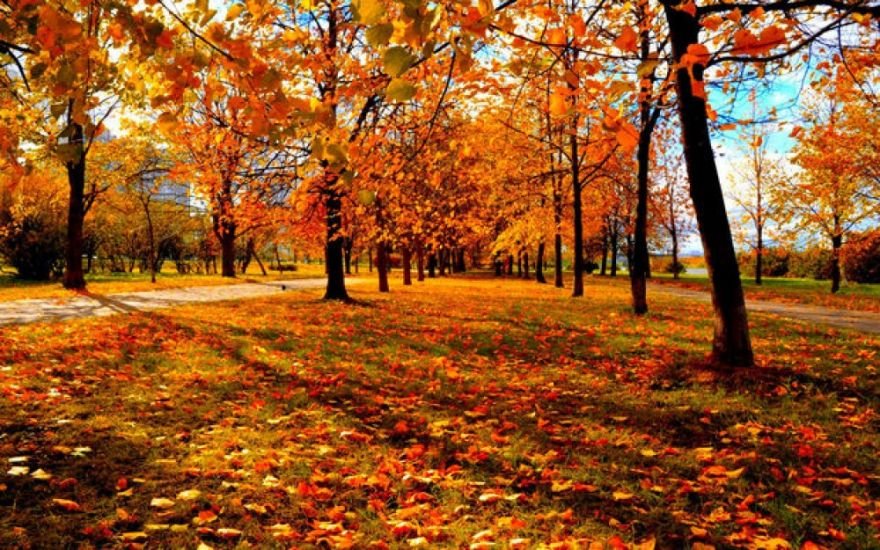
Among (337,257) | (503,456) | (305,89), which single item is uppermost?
(305,89)

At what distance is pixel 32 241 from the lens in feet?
79.8

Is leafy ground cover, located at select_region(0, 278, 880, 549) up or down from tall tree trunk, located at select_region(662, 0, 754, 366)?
down

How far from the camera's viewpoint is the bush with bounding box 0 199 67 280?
24.2 meters

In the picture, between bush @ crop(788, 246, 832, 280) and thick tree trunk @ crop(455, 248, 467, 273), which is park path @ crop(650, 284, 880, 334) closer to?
bush @ crop(788, 246, 832, 280)

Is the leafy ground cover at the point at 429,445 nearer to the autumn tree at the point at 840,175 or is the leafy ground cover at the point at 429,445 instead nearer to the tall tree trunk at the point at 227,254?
the autumn tree at the point at 840,175

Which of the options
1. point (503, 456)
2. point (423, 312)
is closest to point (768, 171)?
point (423, 312)

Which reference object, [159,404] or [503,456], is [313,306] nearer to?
[159,404]

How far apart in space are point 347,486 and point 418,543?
0.94 metres

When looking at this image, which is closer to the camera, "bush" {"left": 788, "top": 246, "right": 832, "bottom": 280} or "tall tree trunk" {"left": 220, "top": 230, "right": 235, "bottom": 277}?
"tall tree trunk" {"left": 220, "top": 230, "right": 235, "bottom": 277}

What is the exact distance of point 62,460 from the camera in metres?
3.82

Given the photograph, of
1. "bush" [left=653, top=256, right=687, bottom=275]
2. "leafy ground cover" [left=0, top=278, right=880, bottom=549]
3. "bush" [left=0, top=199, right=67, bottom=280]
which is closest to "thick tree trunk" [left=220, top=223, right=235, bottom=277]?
"bush" [left=0, top=199, right=67, bottom=280]

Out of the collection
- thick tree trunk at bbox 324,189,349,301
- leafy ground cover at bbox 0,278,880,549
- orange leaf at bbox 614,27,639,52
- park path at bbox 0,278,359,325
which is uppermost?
orange leaf at bbox 614,27,639,52

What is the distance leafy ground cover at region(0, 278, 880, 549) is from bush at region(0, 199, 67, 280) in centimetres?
2027

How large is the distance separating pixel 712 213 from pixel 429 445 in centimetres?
497
